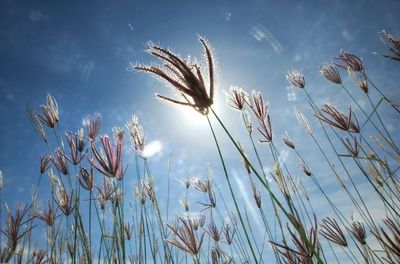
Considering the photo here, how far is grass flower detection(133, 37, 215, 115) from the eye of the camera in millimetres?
1577

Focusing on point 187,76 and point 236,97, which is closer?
point 187,76

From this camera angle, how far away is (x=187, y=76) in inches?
62.3

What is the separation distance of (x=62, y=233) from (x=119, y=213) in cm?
192

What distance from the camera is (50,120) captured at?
11.4ft

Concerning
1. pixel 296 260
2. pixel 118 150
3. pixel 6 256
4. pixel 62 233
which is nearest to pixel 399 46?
pixel 296 260

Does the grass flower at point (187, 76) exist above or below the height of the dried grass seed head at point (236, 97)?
below

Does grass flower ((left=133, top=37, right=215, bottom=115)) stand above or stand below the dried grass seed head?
below

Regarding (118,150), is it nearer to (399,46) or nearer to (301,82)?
(399,46)

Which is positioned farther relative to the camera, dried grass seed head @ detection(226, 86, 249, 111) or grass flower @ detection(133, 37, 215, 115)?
dried grass seed head @ detection(226, 86, 249, 111)

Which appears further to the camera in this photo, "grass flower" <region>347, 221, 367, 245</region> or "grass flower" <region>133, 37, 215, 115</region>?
"grass flower" <region>347, 221, 367, 245</region>

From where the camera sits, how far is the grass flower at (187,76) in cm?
158

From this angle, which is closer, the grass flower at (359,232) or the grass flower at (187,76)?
the grass flower at (187,76)

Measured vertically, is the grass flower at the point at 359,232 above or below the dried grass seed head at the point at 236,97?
below

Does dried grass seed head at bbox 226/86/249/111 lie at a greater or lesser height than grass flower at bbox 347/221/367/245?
greater
